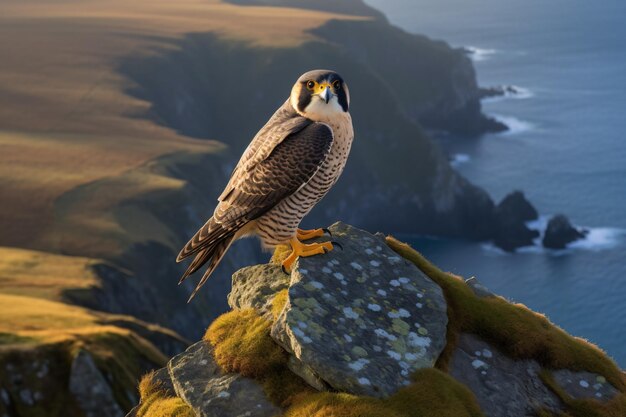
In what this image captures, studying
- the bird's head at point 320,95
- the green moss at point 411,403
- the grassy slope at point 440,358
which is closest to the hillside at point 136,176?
the grassy slope at point 440,358

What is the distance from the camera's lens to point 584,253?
427ft

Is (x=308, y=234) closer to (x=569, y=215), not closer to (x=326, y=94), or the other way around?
(x=326, y=94)

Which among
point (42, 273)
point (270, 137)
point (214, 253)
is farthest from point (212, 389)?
point (42, 273)

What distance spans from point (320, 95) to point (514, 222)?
436ft

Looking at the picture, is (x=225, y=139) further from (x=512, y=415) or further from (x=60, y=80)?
(x=512, y=415)

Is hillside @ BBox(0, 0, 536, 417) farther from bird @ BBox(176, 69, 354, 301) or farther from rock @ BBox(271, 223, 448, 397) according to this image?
rock @ BBox(271, 223, 448, 397)

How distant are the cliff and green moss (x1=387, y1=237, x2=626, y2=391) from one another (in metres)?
0.03

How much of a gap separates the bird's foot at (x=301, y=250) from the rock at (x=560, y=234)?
122 meters

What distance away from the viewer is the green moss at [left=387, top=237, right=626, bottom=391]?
Result: 58.2 ft

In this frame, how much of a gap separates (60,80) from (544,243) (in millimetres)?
104439

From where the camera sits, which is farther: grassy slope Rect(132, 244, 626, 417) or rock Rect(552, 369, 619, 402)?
rock Rect(552, 369, 619, 402)

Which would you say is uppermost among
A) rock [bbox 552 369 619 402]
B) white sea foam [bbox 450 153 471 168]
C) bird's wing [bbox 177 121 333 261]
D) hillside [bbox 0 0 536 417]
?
bird's wing [bbox 177 121 333 261]

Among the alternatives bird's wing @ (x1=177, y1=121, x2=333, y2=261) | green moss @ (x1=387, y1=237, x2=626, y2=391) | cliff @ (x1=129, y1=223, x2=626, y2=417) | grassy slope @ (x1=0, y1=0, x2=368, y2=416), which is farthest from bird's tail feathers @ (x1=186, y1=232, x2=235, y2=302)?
grassy slope @ (x1=0, y1=0, x2=368, y2=416)

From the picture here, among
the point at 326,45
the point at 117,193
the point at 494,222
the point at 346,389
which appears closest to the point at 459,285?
the point at 346,389
